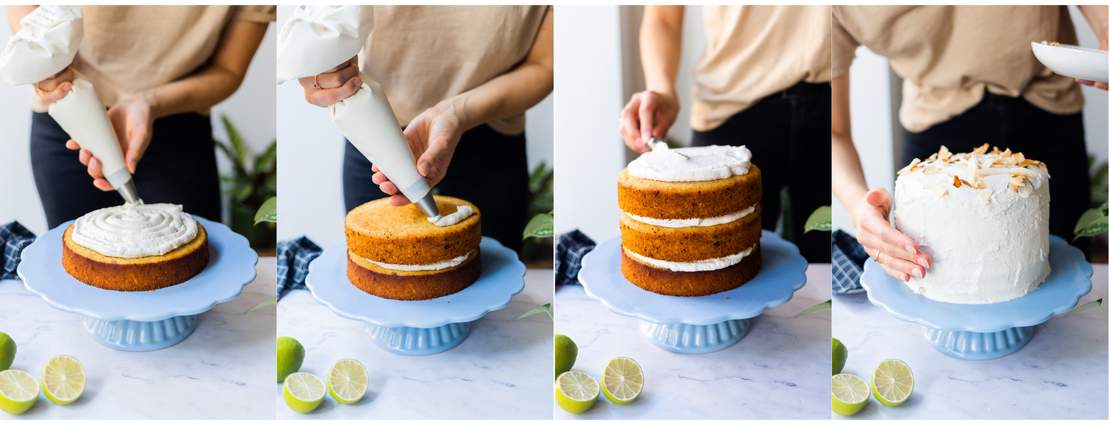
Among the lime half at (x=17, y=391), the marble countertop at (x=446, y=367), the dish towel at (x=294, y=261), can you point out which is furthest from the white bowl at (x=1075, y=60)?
the lime half at (x=17, y=391)

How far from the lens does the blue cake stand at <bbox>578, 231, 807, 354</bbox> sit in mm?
2016

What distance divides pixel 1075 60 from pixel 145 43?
82.6 inches

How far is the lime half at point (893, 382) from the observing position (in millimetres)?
2131

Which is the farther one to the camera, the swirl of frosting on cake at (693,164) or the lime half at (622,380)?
the lime half at (622,380)

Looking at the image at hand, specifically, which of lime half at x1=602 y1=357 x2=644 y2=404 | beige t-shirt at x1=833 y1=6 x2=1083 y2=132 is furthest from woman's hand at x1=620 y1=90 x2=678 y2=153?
lime half at x1=602 y1=357 x2=644 y2=404

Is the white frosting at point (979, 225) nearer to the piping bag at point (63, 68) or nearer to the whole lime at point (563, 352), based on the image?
the whole lime at point (563, 352)

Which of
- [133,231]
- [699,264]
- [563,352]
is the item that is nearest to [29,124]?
[133,231]

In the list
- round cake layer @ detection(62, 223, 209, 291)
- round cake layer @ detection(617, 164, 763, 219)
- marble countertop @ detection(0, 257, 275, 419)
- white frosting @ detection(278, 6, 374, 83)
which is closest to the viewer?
white frosting @ detection(278, 6, 374, 83)

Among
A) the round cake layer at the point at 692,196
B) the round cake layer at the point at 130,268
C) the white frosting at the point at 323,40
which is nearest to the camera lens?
the white frosting at the point at 323,40

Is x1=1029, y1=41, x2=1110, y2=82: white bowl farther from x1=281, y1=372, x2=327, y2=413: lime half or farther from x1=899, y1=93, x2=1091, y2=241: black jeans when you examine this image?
x1=281, y1=372, x2=327, y2=413: lime half

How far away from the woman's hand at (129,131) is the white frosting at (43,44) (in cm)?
15

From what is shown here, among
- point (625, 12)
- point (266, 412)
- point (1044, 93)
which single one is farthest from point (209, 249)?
point (1044, 93)

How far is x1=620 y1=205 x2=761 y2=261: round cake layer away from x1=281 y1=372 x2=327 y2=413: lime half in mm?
808

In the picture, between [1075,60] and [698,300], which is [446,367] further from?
[1075,60]
